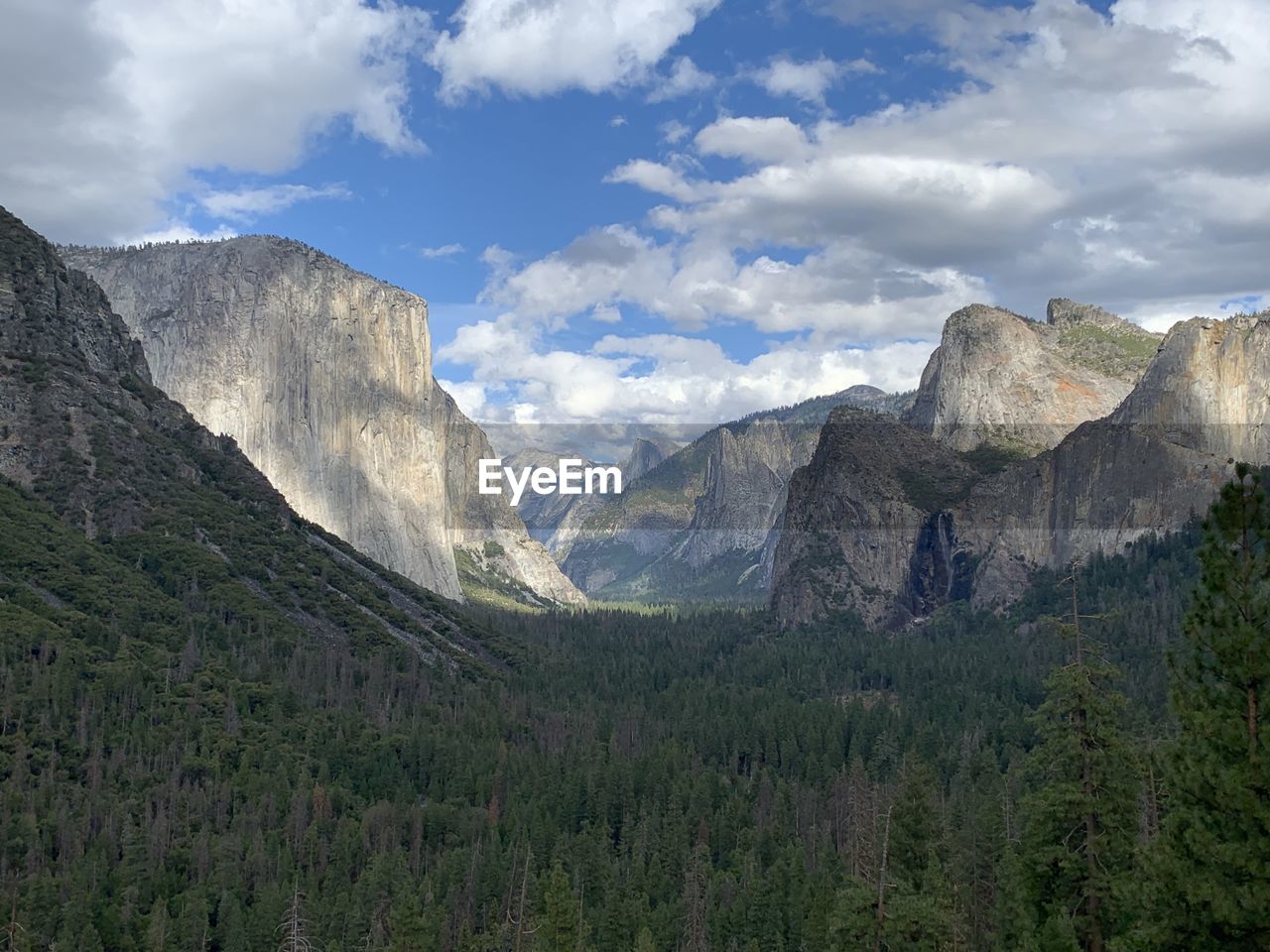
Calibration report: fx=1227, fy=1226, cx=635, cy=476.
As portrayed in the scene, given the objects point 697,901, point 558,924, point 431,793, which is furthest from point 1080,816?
point 431,793

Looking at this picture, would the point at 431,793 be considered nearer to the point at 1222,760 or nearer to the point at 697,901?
the point at 697,901

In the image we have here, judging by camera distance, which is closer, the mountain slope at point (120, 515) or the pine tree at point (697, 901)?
the pine tree at point (697, 901)

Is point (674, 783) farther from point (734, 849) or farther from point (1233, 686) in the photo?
point (1233, 686)

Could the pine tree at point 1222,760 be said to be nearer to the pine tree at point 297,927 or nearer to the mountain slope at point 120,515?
the pine tree at point 297,927

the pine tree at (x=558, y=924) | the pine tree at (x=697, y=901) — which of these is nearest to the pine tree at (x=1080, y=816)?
the pine tree at (x=558, y=924)

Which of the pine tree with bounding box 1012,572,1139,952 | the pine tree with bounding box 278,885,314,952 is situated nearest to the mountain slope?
the pine tree with bounding box 278,885,314,952

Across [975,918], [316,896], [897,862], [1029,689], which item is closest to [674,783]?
[316,896]
